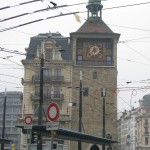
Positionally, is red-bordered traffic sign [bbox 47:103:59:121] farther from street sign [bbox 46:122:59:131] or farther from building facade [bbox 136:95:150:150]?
building facade [bbox 136:95:150:150]

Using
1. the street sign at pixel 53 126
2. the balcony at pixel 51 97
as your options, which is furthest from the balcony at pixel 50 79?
the street sign at pixel 53 126

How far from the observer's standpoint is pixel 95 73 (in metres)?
74.6

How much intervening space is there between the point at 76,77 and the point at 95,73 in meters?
3.32

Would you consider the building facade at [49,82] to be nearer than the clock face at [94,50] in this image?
Yes

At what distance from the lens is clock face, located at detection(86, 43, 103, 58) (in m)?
75.0

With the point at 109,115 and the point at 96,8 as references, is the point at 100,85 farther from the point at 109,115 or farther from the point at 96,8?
the point at 96,8

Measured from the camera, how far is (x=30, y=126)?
65.3ft

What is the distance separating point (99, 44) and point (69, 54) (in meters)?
5.35

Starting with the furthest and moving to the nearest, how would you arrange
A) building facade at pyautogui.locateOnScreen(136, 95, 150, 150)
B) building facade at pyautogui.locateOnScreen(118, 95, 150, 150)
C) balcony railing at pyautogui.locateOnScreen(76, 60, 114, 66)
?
1. building facade at pyautogui.locateOnScreen(118, 95, 150, 150)
2. building facade at pyautogui.locateOnScreen(136, 95, 150, 150)
3. balcony railing at pyautogui.locateOnScreen(76, 60, 114, 66)

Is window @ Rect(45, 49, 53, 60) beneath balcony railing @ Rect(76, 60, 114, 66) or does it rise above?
above

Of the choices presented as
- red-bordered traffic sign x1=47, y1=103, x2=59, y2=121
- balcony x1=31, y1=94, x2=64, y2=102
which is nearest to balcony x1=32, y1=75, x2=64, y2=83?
balcony x1=31, y1=94, x2=64, y2=102

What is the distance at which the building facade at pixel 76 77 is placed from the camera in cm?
7100

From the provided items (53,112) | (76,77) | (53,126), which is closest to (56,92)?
(76,77)

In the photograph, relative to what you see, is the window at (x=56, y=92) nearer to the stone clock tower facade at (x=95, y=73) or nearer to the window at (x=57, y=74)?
the window at (x=57, y=74)
